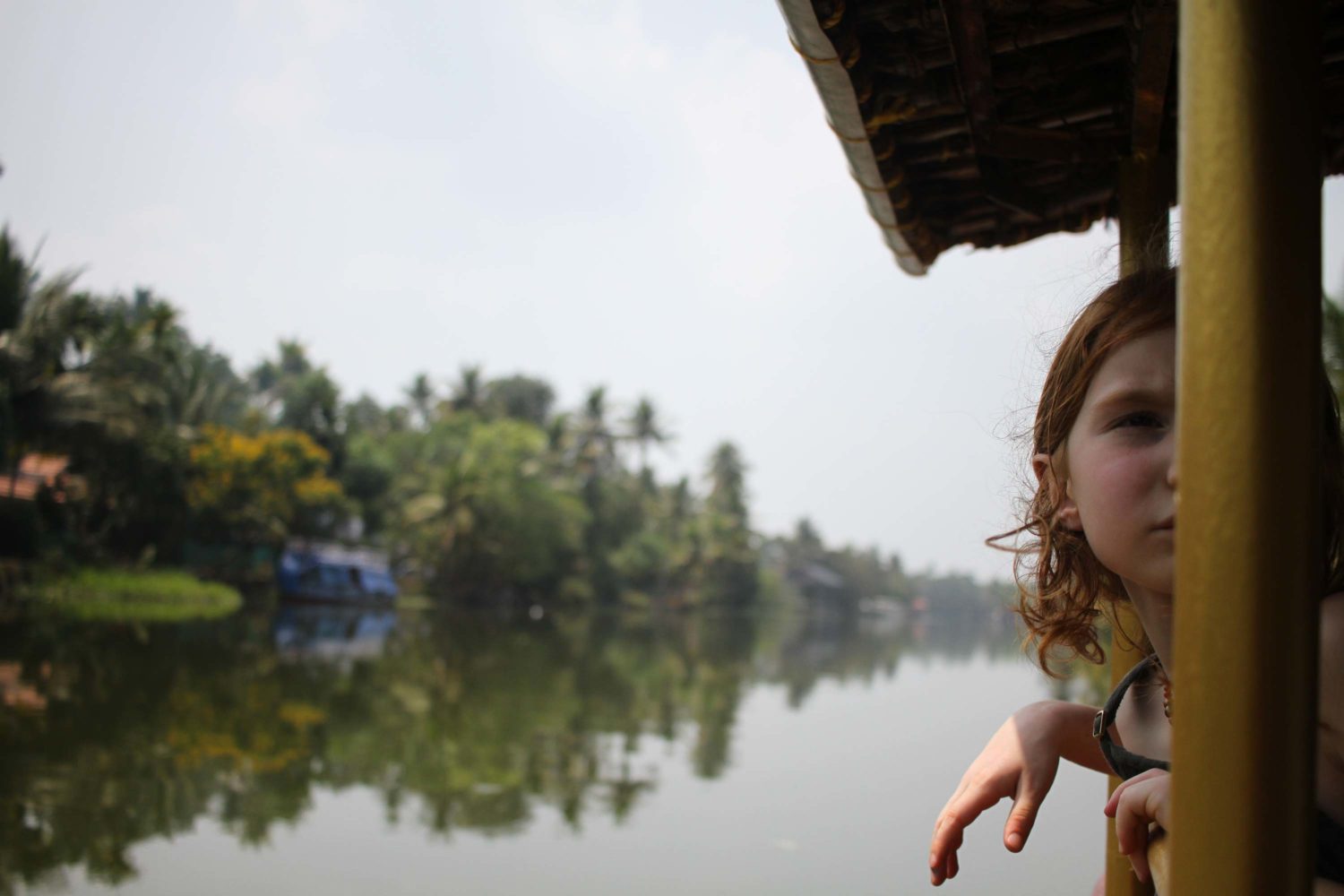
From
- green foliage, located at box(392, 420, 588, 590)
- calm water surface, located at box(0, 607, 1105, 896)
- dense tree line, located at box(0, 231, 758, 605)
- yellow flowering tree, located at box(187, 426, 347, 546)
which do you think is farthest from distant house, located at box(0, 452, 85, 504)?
green foliage, located at box(392, 420, 588, 590)

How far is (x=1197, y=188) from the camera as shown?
55 cm

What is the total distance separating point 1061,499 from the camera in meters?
0.99

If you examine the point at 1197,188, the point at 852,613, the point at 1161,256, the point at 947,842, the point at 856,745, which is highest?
the point at 1161,256

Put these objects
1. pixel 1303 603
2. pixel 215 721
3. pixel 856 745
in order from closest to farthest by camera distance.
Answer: pixel 1303 603
pixel 215 721
pixel 856 745

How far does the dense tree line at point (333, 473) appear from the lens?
2041cm

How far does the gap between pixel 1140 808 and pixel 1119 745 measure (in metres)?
0.22

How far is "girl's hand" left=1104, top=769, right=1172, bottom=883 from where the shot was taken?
732mm

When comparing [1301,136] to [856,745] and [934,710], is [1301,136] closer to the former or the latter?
[856,745]

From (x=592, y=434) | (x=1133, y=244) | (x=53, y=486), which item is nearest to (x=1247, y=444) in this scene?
(x=1133, y=244)

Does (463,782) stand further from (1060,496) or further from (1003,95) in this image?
(1060,496)

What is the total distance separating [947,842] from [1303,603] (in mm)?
563

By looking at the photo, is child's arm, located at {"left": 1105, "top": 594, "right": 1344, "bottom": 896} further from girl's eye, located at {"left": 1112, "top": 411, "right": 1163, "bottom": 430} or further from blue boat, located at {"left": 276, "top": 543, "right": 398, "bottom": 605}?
blue boat, located at {"left": 276, "top": 543, "right": 398, "bottom": 605}

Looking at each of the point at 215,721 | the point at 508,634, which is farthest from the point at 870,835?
the point at 508,634

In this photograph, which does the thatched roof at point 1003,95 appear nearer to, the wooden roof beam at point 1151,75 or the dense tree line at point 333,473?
the wooden roof beam at point 1151,75
